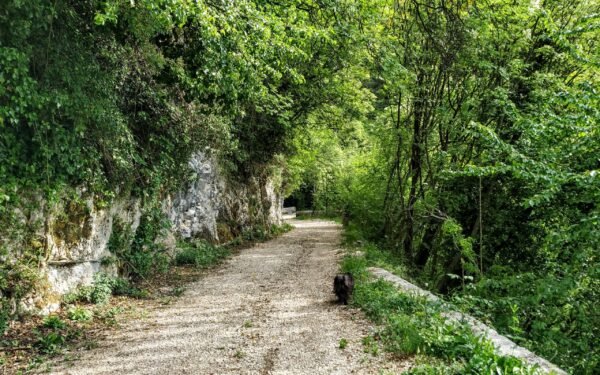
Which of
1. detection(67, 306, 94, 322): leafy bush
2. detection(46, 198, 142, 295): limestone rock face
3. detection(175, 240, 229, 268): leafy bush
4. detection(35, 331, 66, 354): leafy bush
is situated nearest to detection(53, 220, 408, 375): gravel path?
detection(35, 331, 66, 354): leafy bush

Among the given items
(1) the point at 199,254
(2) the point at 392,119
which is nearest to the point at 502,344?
(1) the point at 199,254

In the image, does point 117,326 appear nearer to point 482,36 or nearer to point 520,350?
point 520,350

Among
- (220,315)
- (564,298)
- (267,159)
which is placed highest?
(267,159)

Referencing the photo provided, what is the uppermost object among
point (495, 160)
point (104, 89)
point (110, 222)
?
point (104, 89)

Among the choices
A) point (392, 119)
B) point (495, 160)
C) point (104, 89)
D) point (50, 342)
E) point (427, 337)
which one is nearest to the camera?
point (427, 337)

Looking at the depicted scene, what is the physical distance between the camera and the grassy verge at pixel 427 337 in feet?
13.8

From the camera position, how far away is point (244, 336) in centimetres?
620

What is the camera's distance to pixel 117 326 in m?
6.71

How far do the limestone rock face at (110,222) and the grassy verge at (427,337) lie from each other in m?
4.68

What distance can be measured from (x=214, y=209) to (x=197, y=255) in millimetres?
3281

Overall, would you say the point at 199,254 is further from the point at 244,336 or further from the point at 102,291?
the point at 244,336

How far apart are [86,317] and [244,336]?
2.49 m

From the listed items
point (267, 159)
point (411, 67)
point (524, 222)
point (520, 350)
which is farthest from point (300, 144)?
point (520, 350)

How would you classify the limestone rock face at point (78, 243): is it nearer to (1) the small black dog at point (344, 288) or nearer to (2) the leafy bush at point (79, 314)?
(2) the leafy bush at point (79, 314)
